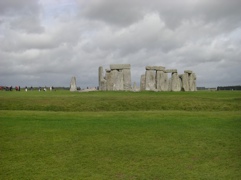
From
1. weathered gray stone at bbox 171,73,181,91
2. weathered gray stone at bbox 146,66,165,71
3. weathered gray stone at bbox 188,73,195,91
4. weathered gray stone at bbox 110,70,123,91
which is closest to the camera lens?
weathered gray stone at bbox 110,70,123,91

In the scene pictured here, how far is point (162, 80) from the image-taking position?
46.4 m

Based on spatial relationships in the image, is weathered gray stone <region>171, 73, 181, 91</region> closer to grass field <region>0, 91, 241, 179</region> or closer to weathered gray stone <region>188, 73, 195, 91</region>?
weathered gray stone <region>188, 73, 195, 91</region>

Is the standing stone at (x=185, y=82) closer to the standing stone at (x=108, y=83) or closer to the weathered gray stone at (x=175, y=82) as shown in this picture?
the weathered gray stone at (x=175, y=82)

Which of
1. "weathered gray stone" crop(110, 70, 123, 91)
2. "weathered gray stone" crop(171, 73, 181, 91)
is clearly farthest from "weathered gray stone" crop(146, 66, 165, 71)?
"weathered gray stone" crop(110, 70, 123, 91)

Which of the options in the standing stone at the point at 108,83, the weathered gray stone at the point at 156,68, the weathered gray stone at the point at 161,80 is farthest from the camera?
the weathered gray stone at the point at 161,80

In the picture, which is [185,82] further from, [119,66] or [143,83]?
[119,66]

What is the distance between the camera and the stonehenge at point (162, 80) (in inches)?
1763

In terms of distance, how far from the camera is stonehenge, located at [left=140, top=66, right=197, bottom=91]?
44.8m

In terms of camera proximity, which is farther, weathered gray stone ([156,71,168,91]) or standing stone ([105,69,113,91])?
weathered gray stone ([156,71,168,91])

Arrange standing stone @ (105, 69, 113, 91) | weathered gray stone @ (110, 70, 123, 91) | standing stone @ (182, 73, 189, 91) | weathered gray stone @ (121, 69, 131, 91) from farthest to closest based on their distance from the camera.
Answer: standing stone @ (182, 73, 189, 91) → standing stone @ (105, 69, 113, 91) → weathered gray stone @ (121, 69, 131, 91) → weathered gray stone @ (110, 70, 123, 91)

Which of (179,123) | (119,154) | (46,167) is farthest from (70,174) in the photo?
(179,123)

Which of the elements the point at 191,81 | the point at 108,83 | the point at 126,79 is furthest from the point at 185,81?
the point at 108,83

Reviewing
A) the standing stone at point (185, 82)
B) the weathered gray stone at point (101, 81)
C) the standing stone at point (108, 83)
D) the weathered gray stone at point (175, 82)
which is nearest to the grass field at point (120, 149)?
the standing stone at point (108, 83)

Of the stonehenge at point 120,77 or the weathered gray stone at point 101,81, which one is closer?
the stonehenge at point 120,77
